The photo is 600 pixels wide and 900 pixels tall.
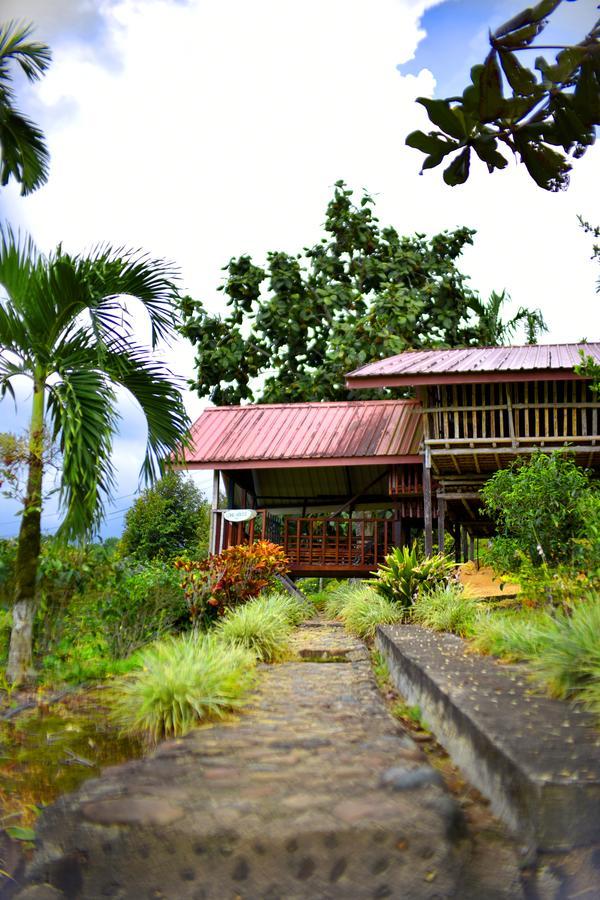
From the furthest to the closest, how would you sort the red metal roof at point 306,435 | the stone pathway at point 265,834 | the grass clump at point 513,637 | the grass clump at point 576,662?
the red metal roof at point 306,435 → the grass clump at point 513,637 → the grass clump at point 576,662 → the stone pathway at point 265,834

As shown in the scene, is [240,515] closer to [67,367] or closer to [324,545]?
[324,545]

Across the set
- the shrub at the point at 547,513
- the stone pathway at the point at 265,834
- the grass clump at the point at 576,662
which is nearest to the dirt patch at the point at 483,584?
the shrub at the point at 547,513

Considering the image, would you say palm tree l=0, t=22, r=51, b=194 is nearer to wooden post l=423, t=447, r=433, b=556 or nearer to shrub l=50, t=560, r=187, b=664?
shrub l=50, t=560, r=187, b=664

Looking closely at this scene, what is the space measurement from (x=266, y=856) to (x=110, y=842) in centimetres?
67

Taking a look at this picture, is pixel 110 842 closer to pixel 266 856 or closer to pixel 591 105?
pixel 266 856

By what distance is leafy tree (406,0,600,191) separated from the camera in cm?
289

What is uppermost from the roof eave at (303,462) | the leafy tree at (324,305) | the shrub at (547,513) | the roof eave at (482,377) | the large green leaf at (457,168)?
the leafy tree at (324,305)

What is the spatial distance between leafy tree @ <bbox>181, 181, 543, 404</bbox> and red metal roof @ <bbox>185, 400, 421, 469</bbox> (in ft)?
14.1

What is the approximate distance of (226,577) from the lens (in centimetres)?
1048

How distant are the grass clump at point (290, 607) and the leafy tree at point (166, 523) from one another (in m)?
13.5

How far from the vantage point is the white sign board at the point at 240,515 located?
1520 cm

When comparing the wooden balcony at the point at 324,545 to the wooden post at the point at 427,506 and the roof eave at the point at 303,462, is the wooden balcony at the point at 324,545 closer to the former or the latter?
the roof eave at the point at 303,462

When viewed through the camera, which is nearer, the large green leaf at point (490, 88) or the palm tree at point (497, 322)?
the large green leaf at point (490, 88)

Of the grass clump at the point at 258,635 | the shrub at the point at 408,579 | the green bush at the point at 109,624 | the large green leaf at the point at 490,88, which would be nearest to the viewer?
the large green leaf at the point at 490,88
